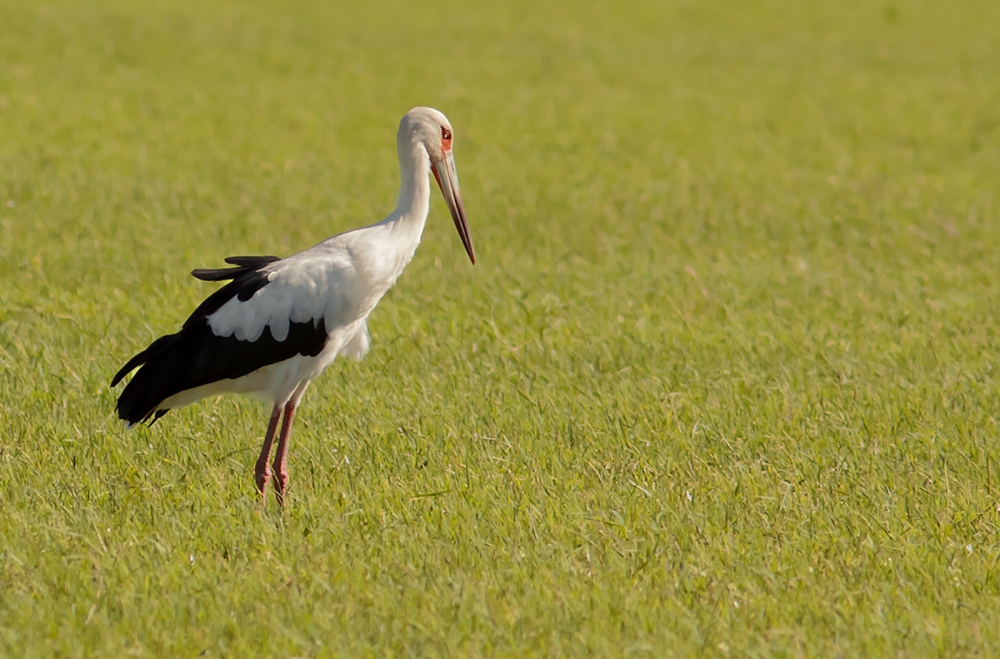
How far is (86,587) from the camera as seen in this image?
500cm

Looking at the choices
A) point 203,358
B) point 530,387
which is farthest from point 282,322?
point 530,387

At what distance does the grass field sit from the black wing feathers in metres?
0.37

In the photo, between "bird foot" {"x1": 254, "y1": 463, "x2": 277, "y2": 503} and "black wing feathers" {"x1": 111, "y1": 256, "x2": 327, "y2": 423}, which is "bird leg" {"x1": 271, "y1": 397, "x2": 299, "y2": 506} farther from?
"black wing feathers" {"x1": 111, "y1": 256, "x2": 327, "y2": 423}

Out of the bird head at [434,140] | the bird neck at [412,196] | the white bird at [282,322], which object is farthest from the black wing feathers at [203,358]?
the bird head at [434,140]

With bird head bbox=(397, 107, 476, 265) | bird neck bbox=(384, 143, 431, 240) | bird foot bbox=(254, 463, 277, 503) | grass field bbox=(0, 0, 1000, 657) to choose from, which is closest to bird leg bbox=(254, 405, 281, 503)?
bird foot bbox=(254, 463, 277, 503)

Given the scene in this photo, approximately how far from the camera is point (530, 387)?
7.88 m

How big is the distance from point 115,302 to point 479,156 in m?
7.42

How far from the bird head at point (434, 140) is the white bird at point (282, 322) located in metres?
0.01

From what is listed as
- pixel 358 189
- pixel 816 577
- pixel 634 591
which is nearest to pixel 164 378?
pixel 634 591

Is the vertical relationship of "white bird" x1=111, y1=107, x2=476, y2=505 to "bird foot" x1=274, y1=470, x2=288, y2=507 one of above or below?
above

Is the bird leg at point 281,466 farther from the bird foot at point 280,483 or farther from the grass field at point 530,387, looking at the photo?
the grass field at point 530,387

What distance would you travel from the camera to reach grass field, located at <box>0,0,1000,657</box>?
4.89m

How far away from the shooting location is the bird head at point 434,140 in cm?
662

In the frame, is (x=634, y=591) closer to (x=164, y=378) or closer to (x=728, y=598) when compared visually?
(x=728, y=598)
